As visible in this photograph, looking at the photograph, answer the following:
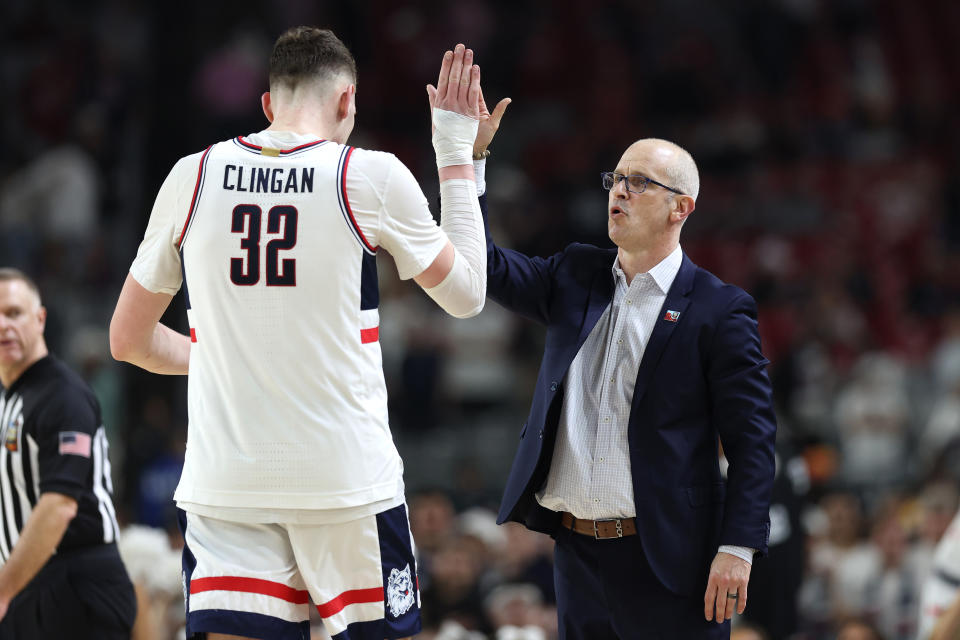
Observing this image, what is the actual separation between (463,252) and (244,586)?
126 cm

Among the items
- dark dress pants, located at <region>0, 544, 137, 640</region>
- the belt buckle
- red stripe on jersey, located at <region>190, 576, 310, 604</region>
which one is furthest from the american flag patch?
the belt buckle

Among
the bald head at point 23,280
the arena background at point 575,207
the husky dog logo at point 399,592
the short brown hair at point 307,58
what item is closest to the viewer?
the husky dog logo at point 399,592

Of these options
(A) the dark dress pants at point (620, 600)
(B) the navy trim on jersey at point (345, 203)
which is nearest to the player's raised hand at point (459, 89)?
(B) the navy trim on jersey at point (345, 203)

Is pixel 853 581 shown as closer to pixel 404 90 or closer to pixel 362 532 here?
pixel 362 532

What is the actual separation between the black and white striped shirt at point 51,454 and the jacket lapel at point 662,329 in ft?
7.97

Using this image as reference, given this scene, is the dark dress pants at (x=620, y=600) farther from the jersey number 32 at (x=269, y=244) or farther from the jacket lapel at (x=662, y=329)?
the jersey number 32 at (x=269, y=244)

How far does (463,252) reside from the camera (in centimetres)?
407

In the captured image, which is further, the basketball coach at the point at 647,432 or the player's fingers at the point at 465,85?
the basketball coach at the point at 647,432

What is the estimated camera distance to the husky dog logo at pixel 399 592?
3807 millimetres

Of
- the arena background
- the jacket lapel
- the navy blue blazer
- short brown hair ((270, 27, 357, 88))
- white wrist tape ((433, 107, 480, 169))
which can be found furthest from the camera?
the arena background

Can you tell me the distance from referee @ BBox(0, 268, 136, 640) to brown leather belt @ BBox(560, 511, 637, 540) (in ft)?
7.12

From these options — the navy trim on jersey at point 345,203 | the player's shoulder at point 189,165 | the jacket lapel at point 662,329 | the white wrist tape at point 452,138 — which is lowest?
the jacket lapel at point 662,329

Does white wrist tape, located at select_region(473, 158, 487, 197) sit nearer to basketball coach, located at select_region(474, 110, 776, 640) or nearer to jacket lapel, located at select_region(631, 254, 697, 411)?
basketball coach, located at select_region(474, 110, 776, 640)

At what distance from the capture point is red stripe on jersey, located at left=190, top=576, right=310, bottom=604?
3.72m
